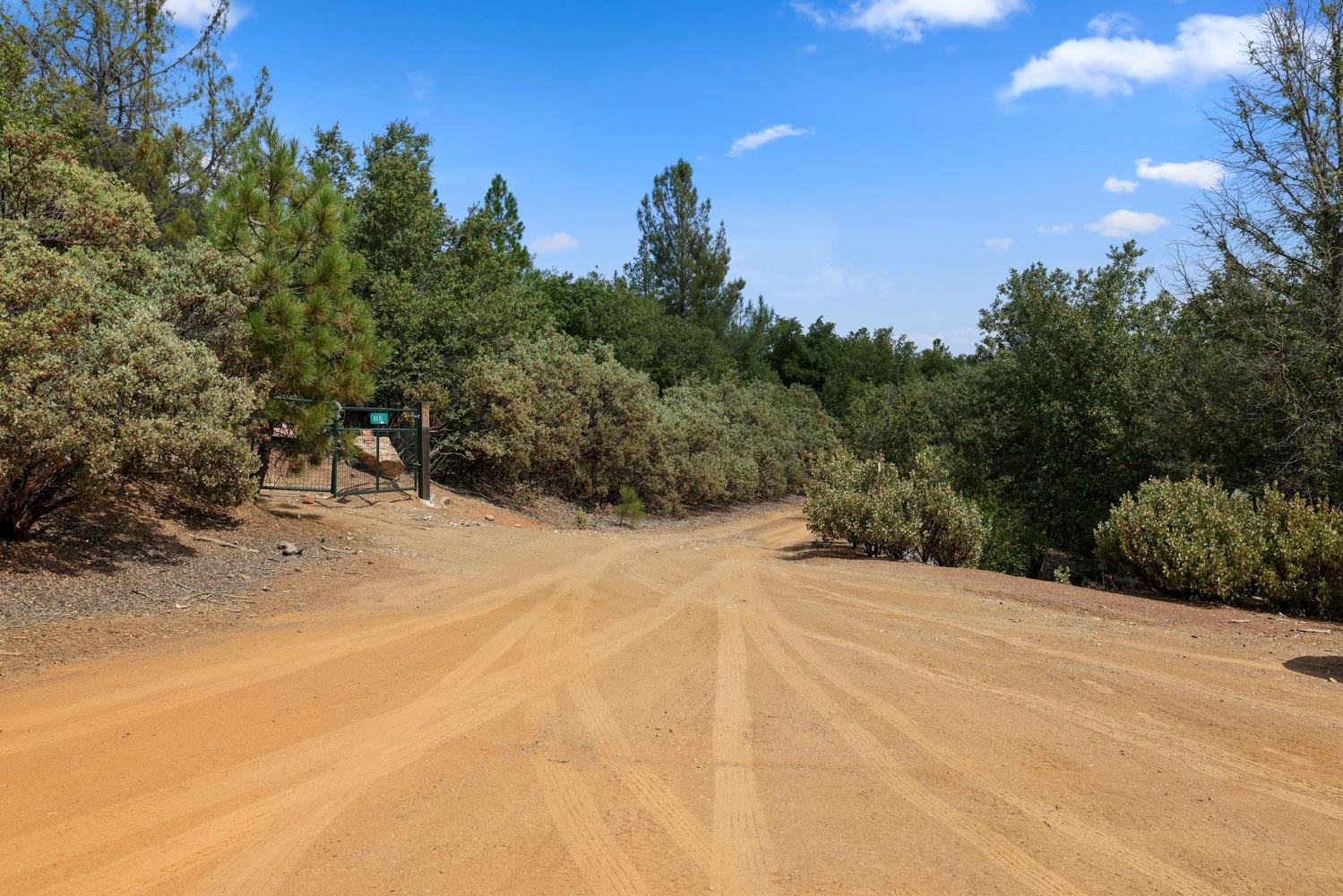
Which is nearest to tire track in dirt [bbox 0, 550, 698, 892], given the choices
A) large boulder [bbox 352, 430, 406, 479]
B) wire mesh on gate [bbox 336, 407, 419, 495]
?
wire mesh on gate [bbox 336, 407, 419, 495]

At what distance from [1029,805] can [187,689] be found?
18.7 feet

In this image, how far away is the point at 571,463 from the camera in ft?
78.7

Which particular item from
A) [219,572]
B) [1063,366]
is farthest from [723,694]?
[1063,366]

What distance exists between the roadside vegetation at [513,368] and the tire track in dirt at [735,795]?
20.6 ft

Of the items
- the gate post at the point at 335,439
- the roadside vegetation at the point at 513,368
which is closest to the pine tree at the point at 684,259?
the roadside vegetation at the point at 513,368

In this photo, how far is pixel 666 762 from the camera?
5055 mm

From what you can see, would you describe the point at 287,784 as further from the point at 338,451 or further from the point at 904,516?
the point at 904,516

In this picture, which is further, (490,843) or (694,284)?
(694,284)

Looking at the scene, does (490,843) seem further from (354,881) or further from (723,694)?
(723,694)

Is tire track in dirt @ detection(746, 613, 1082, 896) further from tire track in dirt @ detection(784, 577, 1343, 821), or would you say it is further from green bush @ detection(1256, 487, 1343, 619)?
green bush @ detection(1256, 487, 1343, 619)

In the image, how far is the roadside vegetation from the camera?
888 centimetres

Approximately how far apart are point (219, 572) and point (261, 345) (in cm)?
376

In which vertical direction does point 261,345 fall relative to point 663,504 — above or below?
above

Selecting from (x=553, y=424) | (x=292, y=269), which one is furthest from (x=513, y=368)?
(x=292, y=269)
